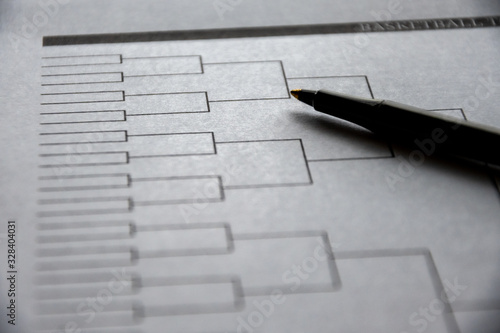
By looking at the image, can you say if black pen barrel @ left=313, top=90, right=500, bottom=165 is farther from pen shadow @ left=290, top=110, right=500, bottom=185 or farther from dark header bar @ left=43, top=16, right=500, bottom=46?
dark header bar @ left=43, top=16, right=500, bottom=46

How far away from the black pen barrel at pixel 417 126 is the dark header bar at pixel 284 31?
0.16 m

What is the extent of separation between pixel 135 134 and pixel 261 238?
0.18 m

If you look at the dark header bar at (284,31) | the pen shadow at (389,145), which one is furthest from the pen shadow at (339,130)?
the dark header bar at (284,31)

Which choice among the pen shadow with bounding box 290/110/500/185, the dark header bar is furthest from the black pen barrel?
the dark header bar

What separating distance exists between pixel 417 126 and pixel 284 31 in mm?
249

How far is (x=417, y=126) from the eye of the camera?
613 millimetres

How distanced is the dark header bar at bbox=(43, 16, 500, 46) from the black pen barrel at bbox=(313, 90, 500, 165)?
0.16 meters

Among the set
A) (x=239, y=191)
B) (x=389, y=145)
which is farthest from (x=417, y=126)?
(x=239, y=191)

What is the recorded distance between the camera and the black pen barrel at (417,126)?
592 mm

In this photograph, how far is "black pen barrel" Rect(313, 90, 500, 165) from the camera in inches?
23.3

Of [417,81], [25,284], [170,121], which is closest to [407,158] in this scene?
[417,81]

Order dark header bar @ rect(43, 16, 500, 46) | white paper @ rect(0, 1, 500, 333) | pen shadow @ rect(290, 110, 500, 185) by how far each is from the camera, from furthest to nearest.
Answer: dark header bar @ rect(43, 16, 500, 46), pen shadow @ rect(290, 110, 500, 185), white paper @ rect(0, 1, 500, 333)

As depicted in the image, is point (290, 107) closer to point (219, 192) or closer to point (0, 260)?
point (219, 192)

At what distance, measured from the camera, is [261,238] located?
1.81 feet
